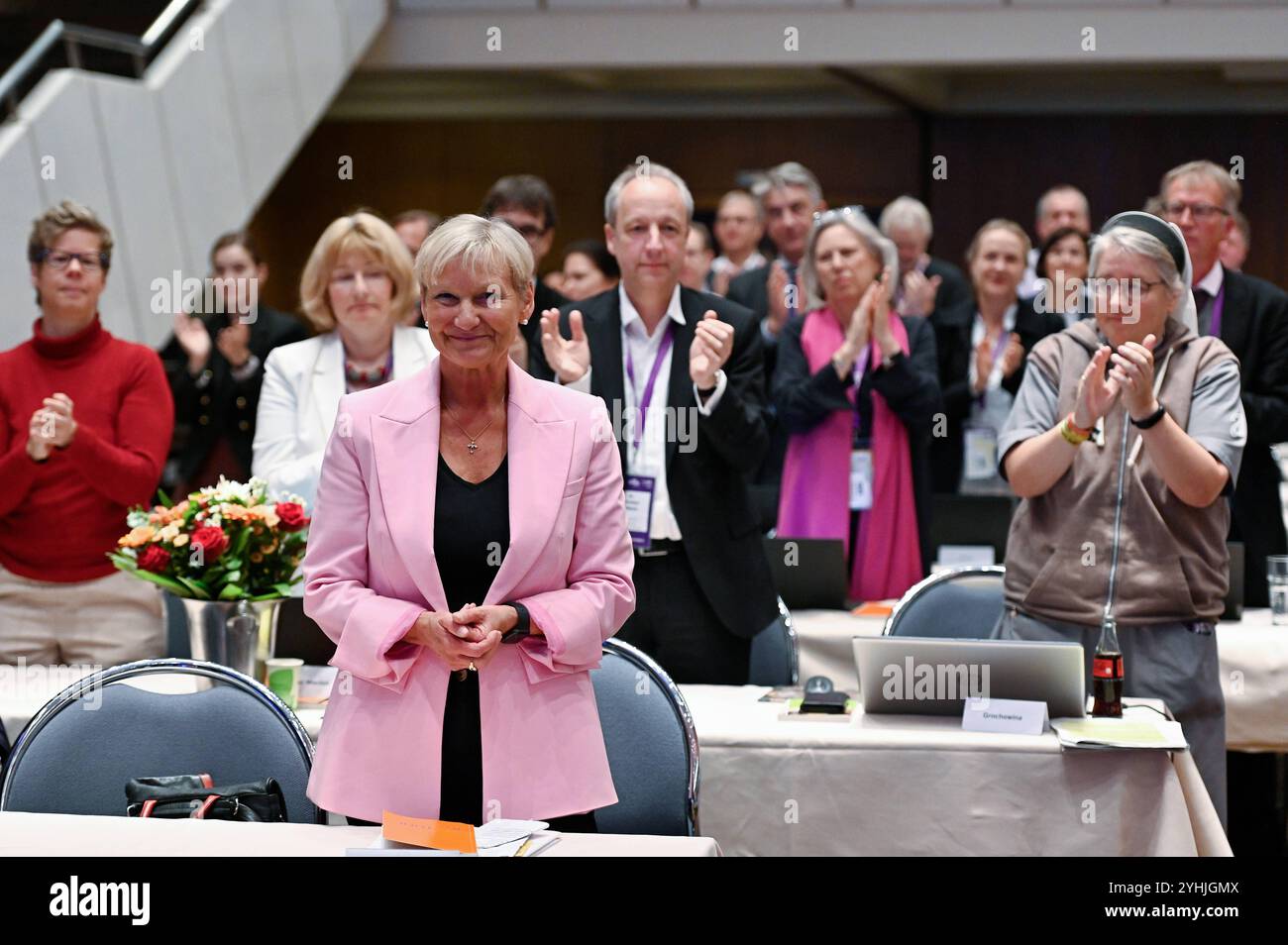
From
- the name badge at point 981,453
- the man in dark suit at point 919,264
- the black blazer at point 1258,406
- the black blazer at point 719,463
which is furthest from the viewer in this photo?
the man in dark suit at point 919,264

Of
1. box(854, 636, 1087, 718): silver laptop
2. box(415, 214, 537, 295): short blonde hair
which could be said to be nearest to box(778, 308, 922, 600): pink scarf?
box(854, 636, 1087, 718): silver laptop

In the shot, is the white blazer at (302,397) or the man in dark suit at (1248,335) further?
the man in dark suit at (1248,335)

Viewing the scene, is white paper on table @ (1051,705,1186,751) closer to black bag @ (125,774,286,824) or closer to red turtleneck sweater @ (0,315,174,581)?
black bag @ (125,774,286,824)

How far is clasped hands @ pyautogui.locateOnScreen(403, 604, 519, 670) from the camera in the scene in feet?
7.31

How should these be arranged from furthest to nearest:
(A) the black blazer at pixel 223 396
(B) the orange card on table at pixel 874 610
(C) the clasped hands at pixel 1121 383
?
1. (A) the black blazer at pixel 223 396
2. (B) the orange card on table at pixel 874 610
3. (C) the clasped hands at pixel 1121 383

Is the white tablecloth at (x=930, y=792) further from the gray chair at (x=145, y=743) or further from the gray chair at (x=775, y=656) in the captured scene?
the gray chair at (x=145, y=743)

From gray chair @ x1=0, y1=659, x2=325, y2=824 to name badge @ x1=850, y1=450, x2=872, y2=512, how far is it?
7.77 feet

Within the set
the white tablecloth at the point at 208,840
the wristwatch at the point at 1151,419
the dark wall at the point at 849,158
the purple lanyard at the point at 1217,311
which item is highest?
the dark wall at the point at 849,158

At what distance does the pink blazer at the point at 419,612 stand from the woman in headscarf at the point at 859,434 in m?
2.37

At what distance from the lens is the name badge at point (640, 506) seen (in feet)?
11.6

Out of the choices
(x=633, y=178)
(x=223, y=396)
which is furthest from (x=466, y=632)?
(x=223, y=396)

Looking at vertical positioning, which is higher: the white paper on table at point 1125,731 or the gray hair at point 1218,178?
the gray hair at point 1218,178

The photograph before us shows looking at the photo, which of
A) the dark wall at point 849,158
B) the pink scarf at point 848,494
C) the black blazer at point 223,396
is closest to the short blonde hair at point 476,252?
the pink scarf at point 848,494
